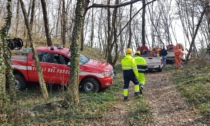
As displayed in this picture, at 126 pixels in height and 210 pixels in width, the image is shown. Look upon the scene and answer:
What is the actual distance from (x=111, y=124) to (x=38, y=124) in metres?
2.01

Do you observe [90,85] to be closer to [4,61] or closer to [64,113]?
[64,113]

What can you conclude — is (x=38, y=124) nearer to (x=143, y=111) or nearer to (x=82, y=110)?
(x=82, y=110)

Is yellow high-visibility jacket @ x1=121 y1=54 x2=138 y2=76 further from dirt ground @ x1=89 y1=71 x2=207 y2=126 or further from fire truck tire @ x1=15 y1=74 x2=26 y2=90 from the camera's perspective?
fire truck tire @ x1=15 y1=74 x2=26 y2=90

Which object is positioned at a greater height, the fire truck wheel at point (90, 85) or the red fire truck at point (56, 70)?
the red fire truck at point (56, 70)

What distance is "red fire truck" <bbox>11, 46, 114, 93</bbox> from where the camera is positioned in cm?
1049

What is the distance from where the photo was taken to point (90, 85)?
1053 centimetres

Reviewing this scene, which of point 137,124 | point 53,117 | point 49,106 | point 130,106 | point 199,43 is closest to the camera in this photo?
point 137,124

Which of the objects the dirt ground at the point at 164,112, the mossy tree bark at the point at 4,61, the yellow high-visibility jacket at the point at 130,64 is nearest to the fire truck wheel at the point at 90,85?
the dirt ground at the point at 164,112

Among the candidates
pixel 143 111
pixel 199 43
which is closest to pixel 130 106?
pixel 143 111

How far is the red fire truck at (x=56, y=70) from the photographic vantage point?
10.5 meters

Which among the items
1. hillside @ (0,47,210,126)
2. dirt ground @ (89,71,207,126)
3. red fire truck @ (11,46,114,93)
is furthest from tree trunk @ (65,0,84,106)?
red fire truck @ (11,46,114,93)

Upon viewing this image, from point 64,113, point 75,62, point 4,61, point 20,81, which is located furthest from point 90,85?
point 4,61

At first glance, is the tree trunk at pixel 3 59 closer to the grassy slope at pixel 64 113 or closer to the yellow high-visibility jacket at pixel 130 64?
the grassy slope at pixel 64 113

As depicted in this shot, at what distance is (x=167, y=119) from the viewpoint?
6895 millimetres
